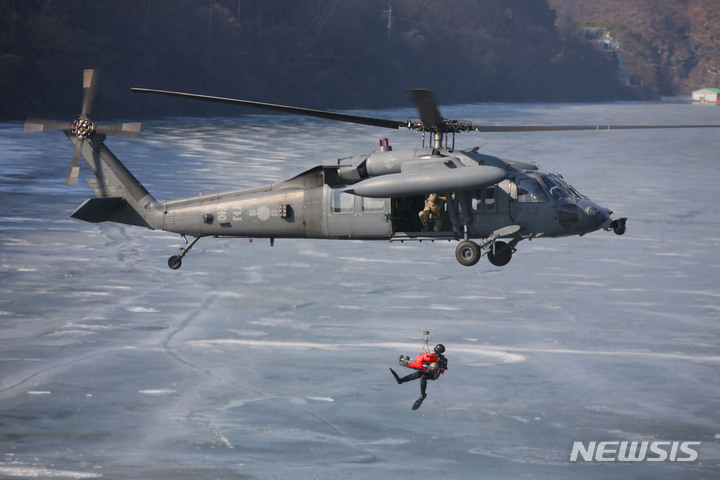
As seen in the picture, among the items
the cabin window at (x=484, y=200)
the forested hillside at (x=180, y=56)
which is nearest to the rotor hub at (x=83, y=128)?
the cabin window at (x=484, y=200)

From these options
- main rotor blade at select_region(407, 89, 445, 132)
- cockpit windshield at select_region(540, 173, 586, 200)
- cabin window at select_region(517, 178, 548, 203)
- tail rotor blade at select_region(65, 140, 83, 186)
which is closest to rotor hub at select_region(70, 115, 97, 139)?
tail rotor blade at select_region(65, 140, 83, 186)

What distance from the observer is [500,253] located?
3253 centimetres

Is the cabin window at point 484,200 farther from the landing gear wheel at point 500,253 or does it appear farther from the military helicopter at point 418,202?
the landing gear wheel at point 500,253

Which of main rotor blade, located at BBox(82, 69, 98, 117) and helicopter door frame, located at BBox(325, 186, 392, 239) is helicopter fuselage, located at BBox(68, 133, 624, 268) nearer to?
helicopter door frame, located at BBox(325, 186, 392, 239)

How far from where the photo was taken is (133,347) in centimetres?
7675

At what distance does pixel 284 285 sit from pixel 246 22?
356 ft

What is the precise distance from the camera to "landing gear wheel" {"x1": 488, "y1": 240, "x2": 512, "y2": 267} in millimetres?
32406

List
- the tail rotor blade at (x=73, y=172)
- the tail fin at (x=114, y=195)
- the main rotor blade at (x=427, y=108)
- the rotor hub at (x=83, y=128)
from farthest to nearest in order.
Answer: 1. the rotor hub at (x=83, y=128)
2. the tail fin at (x=114, y=195)
3. the tail rotor blade at (x=73, y=172)
4. the main rotor blade at (x=427, y=108)

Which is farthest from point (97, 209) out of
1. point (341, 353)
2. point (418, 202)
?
point (341, 353)

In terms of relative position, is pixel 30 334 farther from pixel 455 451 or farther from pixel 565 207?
pixel 565 207

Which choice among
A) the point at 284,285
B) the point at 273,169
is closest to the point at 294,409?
the point at 284,285

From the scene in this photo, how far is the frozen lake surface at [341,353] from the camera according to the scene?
68562 millimetres

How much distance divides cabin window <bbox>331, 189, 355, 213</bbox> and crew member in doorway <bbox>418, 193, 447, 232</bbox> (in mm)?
2499
